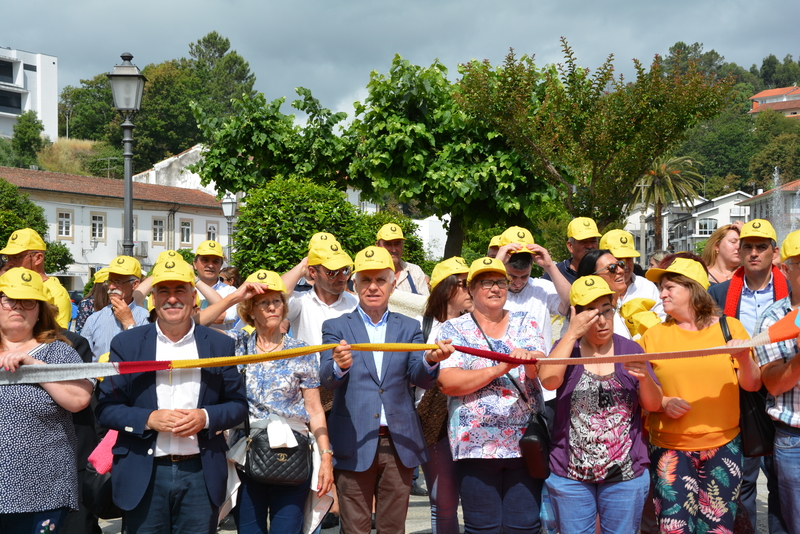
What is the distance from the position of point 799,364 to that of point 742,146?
115761 millimetres

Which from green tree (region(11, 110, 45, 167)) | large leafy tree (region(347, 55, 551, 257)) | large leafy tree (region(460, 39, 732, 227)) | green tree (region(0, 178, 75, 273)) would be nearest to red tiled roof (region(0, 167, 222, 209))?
green tree (region(0, 178, 75, 273))

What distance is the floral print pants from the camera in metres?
4.16

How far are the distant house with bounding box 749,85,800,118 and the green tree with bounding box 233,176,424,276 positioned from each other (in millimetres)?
155378

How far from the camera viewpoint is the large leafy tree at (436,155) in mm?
10812

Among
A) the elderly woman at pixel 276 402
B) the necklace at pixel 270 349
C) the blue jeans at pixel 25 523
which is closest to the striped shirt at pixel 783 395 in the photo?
the elderly woman at pixel 276 402

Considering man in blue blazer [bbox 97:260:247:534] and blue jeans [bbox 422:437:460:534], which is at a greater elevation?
man in blue blazer [bbox 97:260:247:534]

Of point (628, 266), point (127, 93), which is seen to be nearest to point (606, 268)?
point (628, 266)

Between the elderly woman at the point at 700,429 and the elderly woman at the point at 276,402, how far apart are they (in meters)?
1.96

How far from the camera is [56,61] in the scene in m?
92.9

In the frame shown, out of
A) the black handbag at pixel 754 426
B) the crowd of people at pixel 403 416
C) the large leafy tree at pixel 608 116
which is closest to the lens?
the crowd of people at pixel 403 416

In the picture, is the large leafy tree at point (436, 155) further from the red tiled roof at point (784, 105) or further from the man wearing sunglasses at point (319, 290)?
the red tiled roof at point (784, 105)

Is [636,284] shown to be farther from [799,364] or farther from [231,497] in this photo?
[231,497]

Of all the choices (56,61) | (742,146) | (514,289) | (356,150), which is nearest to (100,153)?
(56,61)

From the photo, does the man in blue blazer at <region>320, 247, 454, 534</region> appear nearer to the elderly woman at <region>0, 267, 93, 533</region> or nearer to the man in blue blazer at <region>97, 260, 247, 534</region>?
the man in blue blazer at <region>97, 260, 247, 534</region>
